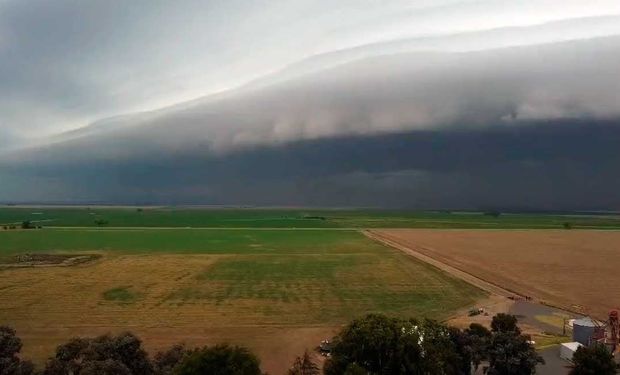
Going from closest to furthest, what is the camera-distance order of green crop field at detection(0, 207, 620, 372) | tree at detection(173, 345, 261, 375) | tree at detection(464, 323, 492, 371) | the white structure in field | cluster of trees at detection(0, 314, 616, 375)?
tree at detection(173, 345, 261, 375)
cluster of trees at detection(0, 314, 616, 375)
tree at detection(464, 323, 492, 371)
the white structure in field
green crop field at detection(0, 207, 620, 372)

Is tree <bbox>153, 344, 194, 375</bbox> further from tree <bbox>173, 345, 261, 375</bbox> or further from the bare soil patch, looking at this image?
the bare soil patch

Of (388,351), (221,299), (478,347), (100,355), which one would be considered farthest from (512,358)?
(221,299)

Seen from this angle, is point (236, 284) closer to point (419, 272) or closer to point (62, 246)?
point (419, 272)

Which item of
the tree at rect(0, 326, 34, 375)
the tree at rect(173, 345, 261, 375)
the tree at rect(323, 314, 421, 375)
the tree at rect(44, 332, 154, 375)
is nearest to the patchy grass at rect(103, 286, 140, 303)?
the tree at rect(0, 326, 34, 375)

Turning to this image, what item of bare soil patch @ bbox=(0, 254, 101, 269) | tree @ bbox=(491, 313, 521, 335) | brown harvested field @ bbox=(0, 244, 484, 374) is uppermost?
tree @ bbox=(491, 313, 521, 335)

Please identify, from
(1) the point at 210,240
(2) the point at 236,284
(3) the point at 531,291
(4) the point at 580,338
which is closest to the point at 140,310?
(2) the point at 236,284

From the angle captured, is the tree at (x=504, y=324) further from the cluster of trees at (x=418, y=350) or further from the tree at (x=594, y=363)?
the tree at (x=594, y=363)
